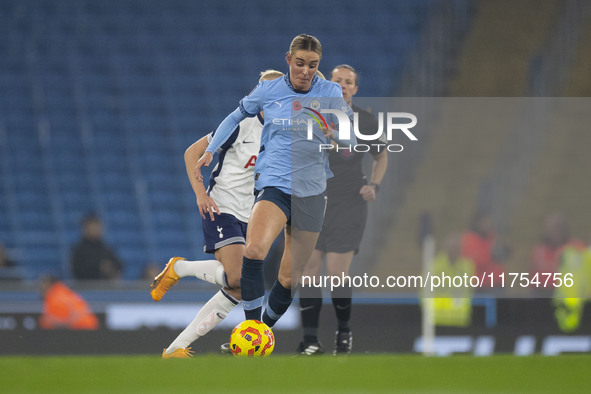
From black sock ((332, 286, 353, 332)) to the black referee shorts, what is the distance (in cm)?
24

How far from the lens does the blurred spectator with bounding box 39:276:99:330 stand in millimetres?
9109

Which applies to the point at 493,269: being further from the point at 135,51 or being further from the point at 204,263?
the point at 135,51

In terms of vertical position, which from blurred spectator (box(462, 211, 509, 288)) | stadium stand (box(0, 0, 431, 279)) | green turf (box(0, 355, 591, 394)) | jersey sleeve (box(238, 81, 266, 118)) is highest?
stadium stand (box(0, 0, 431, 279))

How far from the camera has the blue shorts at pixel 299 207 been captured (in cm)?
524

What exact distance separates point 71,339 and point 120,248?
4.90 meters

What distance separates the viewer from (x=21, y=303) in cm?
929

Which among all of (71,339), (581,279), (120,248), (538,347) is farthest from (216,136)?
(120,248)

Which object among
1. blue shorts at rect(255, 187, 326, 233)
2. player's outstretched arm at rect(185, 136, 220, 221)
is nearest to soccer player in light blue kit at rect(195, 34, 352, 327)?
blue shorts at rect(255, 187, 326, 233)

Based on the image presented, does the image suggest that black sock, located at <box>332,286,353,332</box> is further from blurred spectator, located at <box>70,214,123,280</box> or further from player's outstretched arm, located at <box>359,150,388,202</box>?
blurred spectator, located at <box>70,214,123,280</box>

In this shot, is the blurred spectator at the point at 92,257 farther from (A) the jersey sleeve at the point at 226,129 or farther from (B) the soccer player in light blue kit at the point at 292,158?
(B) the soccer player in light blue kit at the point at 292,158

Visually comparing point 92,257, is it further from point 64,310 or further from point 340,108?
point 340,108

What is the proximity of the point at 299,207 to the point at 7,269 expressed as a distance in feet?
21.2

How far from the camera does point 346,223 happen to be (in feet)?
19.3

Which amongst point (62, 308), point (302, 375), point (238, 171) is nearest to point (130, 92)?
point (62, 308)
